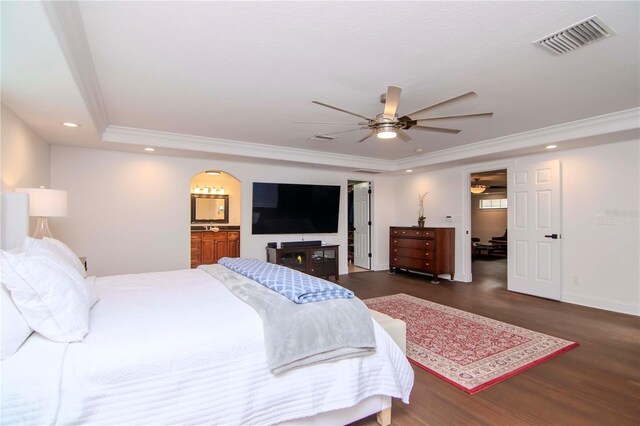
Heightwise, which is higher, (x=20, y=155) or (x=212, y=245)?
(x=20, y=155)

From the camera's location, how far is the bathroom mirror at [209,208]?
7.78 metres

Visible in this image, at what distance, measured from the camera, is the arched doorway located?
Answer: 7.18 metres

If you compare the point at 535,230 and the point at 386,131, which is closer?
the point at 386,131

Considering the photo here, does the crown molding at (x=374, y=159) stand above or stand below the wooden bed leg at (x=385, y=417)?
above

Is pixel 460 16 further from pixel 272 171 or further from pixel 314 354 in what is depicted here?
pixel 272 171

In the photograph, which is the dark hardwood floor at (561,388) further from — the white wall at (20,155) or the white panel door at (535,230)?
the white wall at (20,155)

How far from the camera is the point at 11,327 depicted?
134 cm

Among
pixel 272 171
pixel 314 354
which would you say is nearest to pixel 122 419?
pixel 314 354

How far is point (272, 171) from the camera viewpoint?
237 inches

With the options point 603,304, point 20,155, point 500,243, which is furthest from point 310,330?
point 500,243

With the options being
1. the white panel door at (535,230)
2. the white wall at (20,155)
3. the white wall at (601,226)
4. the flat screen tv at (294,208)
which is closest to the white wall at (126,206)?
the white wall at (20,155)

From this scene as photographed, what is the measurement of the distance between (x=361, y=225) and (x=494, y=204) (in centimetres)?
626

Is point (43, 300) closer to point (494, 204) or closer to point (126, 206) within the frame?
point (126, 206)

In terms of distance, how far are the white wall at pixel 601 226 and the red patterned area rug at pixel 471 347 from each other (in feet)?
6.05
